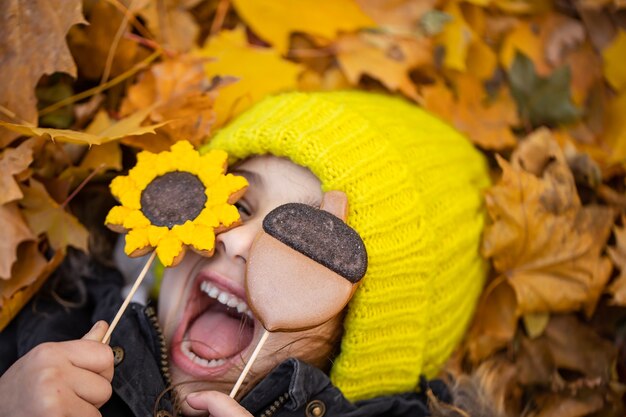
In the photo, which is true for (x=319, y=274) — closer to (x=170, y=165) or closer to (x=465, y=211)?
(x=170, y=165)

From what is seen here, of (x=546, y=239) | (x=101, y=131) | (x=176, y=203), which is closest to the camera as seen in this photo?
(x=176, y=203)

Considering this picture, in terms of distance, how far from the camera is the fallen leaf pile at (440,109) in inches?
52.5

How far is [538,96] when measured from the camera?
1827 millimetres

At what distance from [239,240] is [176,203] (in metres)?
0.13

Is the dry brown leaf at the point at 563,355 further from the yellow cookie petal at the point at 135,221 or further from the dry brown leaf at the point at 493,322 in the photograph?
the yellow cookie petal at the point at 135,221

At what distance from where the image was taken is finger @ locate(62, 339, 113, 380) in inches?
39.8

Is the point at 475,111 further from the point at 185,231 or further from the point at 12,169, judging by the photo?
the point at 12,169

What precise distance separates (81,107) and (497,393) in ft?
3.90

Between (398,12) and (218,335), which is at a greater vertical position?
(398,12)

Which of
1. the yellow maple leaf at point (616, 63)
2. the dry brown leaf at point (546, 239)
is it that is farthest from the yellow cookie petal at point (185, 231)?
the yellow maple leaf at point (616, 63)

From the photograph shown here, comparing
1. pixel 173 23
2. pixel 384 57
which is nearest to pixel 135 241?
pixel 173 23

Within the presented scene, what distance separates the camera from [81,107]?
5.01 feet

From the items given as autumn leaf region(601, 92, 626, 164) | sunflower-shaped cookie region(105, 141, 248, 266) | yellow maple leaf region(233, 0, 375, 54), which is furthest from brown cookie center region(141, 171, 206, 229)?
autumn leaf region(601, 92, 626, 164)

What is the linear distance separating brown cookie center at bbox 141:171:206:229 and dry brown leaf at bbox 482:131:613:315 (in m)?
→ 0.69
